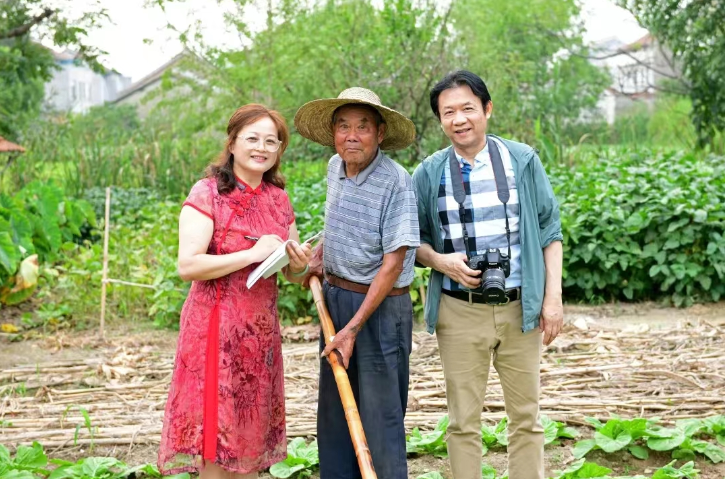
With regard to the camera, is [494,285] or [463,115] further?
[463,115]

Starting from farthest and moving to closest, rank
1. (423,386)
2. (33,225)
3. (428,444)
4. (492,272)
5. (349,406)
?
(33,225) < (423,386) < (428,444) < (492,272) < (349,406)

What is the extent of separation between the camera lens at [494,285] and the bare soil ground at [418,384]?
4.12 feet

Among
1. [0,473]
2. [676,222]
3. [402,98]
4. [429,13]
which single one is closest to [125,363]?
[0,473]

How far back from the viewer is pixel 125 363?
6.15 metres

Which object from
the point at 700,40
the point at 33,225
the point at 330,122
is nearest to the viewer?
the point at 330,122

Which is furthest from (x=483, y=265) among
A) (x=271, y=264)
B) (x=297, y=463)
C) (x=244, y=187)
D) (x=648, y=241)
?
(x=648, y=241)

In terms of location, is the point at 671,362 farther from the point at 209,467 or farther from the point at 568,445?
the point at 209,467

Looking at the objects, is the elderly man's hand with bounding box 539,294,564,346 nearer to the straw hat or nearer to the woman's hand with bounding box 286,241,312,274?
the straw hat

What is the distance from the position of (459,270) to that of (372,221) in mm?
392

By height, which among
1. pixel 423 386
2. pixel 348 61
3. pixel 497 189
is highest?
pixel 348 61

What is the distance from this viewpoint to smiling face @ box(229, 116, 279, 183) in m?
3.24

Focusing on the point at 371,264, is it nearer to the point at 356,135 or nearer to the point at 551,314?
the point at 356,135

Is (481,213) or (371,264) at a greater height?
(481,213)

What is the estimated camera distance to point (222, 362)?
324cm
